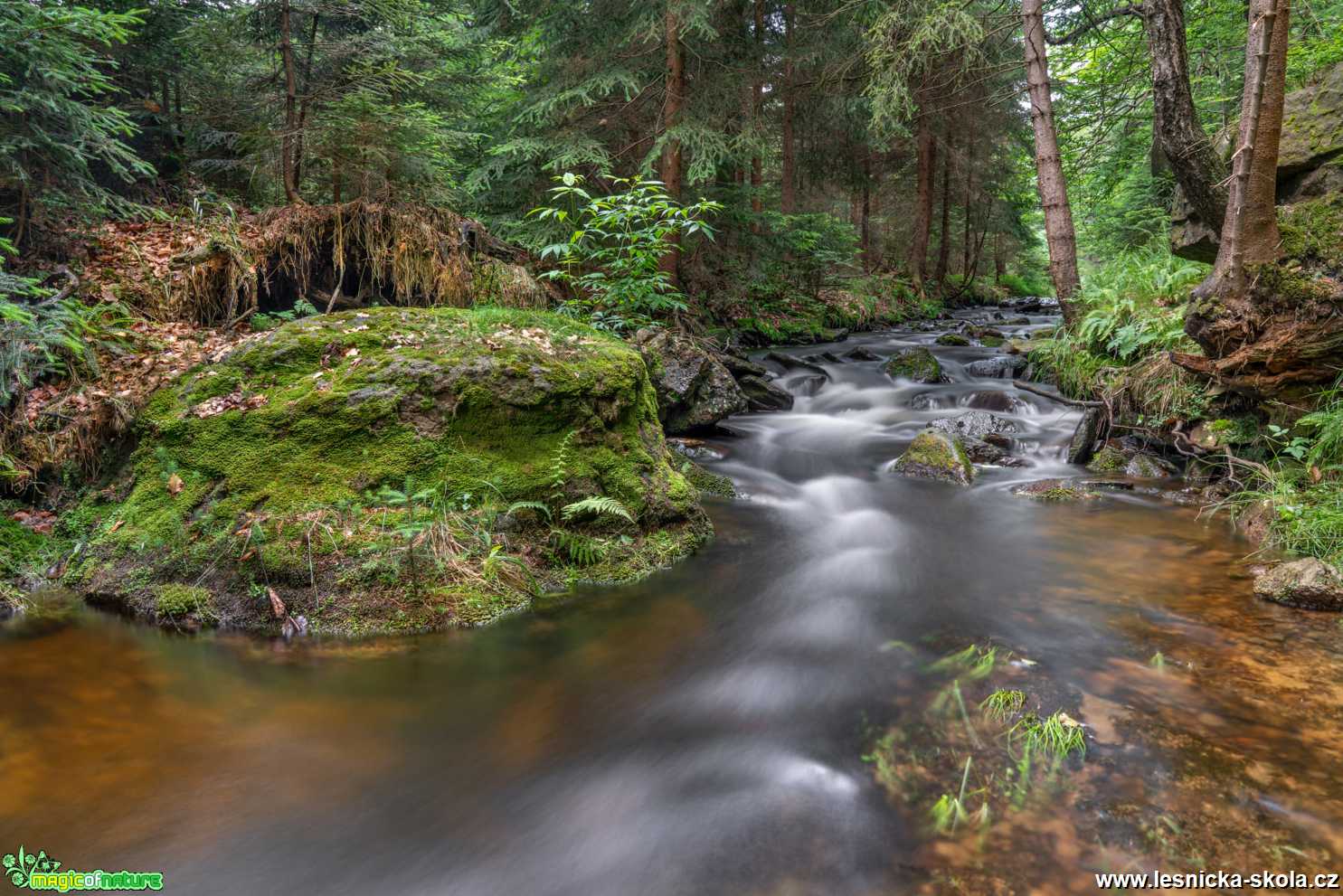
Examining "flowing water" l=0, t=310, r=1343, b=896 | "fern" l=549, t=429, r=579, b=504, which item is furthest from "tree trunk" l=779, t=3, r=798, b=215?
"flowing water" l=0, t=310, r=1343, b=896

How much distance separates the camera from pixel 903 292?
18391 millimetres

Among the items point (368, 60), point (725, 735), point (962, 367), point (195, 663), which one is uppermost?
point (368, 60)

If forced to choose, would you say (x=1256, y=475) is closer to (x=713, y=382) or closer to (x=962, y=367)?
(x=713, y=382)

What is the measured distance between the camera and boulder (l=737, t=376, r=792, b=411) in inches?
380

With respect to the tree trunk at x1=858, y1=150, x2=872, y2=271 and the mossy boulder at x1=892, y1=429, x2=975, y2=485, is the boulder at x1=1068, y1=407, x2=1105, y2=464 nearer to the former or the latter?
the mossy boulder at x1=892, y1=429, x2=975, y2=485

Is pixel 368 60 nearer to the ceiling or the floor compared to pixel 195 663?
nearer to the ceiling

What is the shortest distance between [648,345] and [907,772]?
5.95 m

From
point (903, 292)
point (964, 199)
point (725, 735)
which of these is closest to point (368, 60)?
point (725, 735)

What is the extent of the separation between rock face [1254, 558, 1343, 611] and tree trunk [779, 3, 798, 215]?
36.5 ft

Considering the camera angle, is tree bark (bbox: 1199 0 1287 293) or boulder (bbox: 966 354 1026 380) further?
boulder (bbox: 966 354 1026 380)

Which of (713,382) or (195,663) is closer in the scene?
(195,663)

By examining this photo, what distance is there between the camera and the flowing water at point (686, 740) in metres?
2.07

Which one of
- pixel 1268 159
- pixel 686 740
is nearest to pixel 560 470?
pixel 686 740

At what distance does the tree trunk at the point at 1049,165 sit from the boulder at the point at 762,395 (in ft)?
12.7
